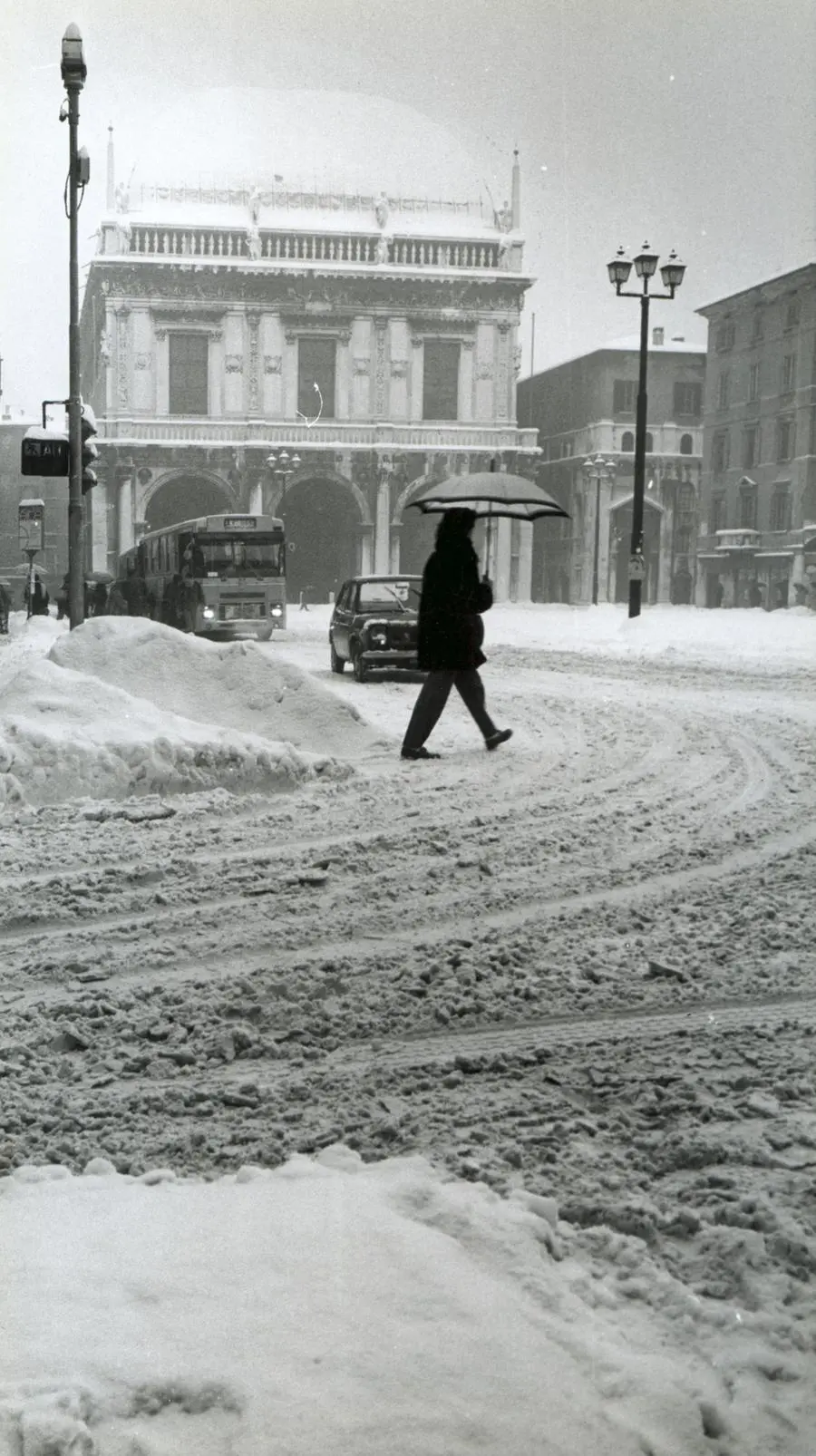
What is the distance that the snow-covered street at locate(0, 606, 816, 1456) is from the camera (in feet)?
7.70

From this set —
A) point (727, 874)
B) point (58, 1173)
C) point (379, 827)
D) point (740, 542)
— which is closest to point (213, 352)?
point (379, 827)

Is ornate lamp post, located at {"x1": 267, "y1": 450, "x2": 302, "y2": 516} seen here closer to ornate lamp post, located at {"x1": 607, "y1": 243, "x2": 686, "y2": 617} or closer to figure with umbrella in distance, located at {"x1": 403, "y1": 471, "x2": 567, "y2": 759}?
figure with umbrella in distance, located at {"x1": 403, "y1": 471, "x2": 567, "y2": 759}

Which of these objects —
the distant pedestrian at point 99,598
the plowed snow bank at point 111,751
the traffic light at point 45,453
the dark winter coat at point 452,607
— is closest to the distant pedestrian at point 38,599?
the distant pedestrian at point 99,598

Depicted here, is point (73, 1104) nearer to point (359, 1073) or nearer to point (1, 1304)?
point (359, 1073)

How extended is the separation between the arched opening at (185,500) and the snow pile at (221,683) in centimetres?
321

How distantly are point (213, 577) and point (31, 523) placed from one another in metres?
2.02

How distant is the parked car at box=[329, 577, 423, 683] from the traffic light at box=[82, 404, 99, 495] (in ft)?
8.97

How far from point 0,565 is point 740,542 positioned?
36.2m

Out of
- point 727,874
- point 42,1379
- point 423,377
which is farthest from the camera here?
point 423,377

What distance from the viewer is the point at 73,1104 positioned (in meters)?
3.76

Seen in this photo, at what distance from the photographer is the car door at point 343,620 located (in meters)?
13.9

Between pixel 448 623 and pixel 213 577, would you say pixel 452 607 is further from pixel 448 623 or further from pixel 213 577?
pixel 213 577

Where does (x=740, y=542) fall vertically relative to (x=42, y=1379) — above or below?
above

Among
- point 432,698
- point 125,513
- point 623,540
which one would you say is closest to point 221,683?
point 432,698
